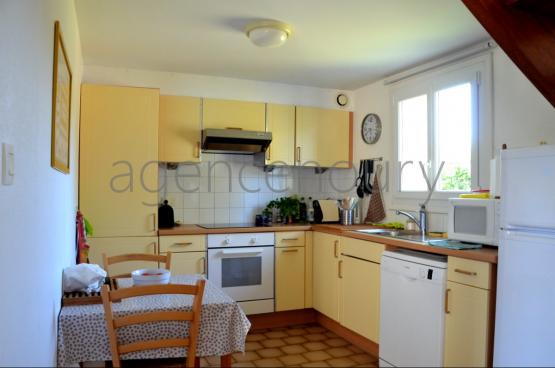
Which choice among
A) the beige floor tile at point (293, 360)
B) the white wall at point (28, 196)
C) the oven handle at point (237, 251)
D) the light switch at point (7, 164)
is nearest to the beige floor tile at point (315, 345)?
the beige floor tile at point (293, 360)

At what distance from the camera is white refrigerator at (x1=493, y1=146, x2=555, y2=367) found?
193 cm

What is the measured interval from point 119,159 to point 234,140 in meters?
1.00

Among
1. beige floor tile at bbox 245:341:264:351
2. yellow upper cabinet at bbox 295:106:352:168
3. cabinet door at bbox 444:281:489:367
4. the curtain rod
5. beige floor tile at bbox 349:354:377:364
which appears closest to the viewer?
cabinet door at bbox 444:281:489:367

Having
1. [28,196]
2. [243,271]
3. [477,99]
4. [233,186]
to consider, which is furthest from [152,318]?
[233,186]

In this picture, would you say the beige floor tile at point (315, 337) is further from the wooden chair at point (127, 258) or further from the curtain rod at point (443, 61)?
the curtain rod at point (443, 61)

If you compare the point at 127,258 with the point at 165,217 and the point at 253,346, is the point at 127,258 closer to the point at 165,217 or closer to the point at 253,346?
the point at 165,217

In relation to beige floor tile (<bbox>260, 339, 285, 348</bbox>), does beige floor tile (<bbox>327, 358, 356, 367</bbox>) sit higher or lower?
higher

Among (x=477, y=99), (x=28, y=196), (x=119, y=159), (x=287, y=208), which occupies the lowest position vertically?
(x=287, y=208)

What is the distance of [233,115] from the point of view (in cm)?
389

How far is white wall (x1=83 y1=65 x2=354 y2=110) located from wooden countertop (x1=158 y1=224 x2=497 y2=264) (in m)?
1.24

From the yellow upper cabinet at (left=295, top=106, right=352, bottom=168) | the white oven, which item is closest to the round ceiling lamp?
the yellow upper cabinet at (left=295, top=106, right=352, bottom=168)

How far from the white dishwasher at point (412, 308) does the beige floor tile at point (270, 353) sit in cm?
77

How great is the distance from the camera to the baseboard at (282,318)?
3777 millimetres

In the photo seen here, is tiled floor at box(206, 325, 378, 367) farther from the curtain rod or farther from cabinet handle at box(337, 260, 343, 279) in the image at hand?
the curtain rod
